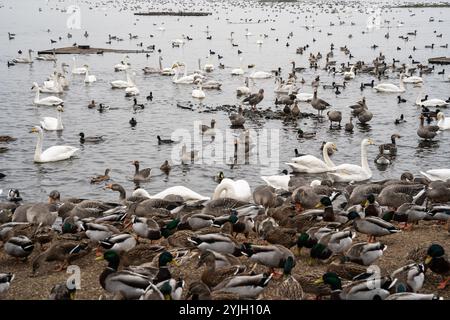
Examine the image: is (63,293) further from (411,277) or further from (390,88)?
(390,88)

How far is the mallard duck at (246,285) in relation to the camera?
888cm

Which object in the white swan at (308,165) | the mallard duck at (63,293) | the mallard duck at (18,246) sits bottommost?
the white swan at (308,165)

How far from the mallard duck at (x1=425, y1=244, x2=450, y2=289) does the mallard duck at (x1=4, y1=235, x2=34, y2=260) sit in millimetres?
6749

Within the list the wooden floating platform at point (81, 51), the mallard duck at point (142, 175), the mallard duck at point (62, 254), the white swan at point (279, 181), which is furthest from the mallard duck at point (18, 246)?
the wooden floating platform at point (81, 51)

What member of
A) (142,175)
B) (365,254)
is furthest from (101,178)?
(365,254)

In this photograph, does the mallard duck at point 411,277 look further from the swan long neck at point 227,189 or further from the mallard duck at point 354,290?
the swan long neck at point 227,189

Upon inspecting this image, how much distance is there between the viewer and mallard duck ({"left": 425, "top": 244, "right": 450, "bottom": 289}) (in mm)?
9789

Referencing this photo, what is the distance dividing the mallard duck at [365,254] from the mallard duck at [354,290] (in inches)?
64.2

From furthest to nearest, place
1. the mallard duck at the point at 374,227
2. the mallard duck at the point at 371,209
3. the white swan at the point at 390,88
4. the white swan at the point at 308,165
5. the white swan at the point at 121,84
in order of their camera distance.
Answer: the white swan at the point at 121,84
the white swan at the point at 390,88
the white swan at the point at 308,165
the mallard duck at the point at 371,209
the mallard duck at the point at 374,227

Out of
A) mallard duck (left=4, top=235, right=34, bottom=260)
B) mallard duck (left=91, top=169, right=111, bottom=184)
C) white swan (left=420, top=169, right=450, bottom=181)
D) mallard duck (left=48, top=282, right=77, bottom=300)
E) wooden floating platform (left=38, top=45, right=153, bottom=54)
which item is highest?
wooden floating platform (left=38, top=45, right=153, bottom=54)

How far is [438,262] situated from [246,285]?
3.15m

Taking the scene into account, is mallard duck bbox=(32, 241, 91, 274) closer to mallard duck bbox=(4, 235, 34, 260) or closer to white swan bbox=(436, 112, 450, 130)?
mallard duck bbox=(4, 235, 34, 260)

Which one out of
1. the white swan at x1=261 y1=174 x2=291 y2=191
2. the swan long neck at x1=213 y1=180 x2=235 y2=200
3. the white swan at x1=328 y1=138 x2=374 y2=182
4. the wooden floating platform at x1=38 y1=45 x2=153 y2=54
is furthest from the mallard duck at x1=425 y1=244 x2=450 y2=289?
the wooden floating platform at x1=38 y1=45 x2=153 y2=54
